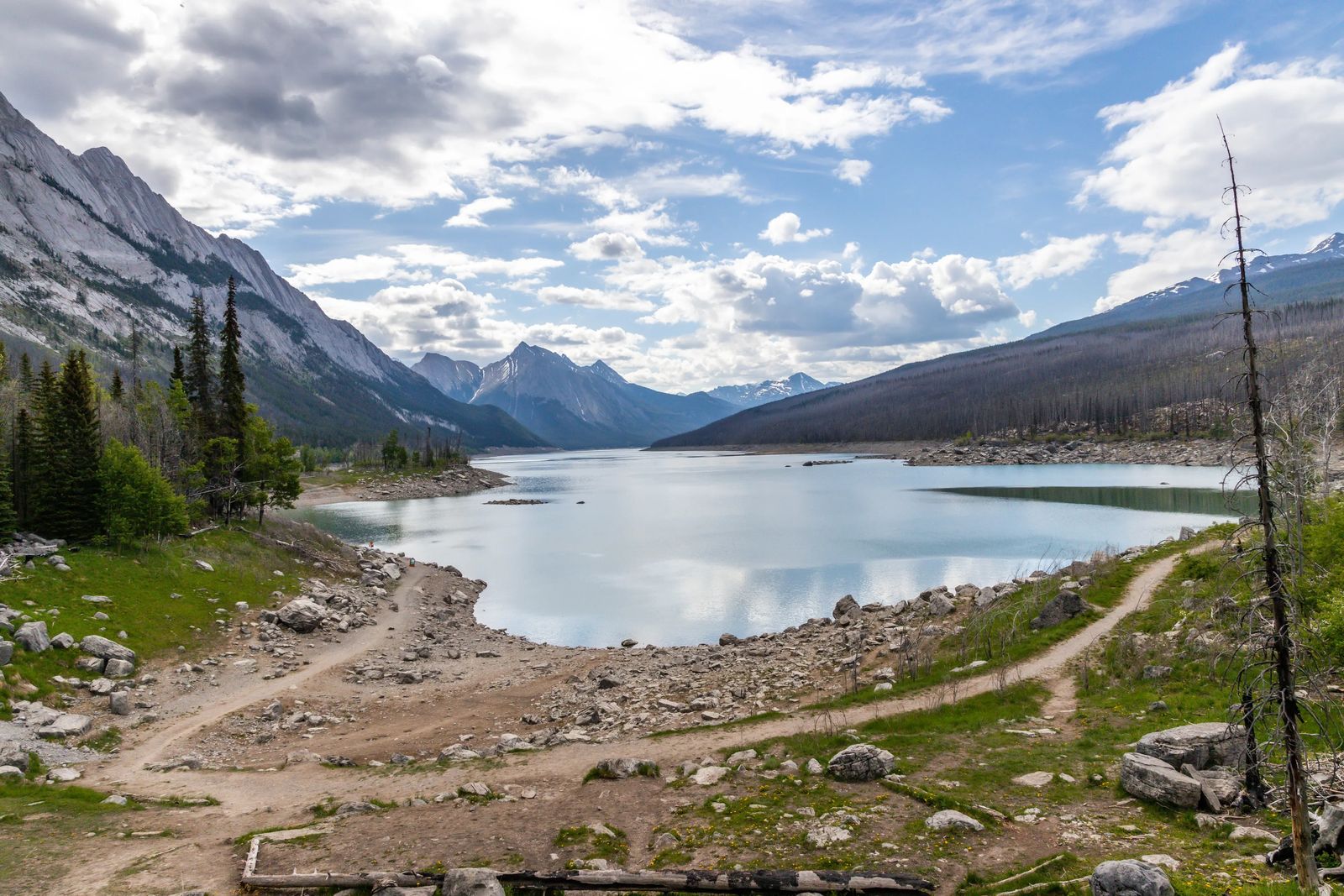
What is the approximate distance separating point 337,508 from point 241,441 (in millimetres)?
58301

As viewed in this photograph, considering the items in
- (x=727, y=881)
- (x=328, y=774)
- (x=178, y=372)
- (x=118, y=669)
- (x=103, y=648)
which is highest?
(x=178, y=372)

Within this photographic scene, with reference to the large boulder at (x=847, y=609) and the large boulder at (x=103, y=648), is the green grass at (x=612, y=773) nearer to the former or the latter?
the large boulder at (x=847, y=609)

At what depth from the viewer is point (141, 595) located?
27.7 m

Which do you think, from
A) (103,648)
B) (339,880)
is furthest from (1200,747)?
(103,648)

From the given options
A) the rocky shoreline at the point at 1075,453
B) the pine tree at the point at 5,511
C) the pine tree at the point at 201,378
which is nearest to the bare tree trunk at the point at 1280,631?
the pine tree at the point at 5,511

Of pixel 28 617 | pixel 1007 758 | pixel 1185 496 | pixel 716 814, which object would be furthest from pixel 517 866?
pixel 1185 496

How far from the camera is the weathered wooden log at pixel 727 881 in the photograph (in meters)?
9.32

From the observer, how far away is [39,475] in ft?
111

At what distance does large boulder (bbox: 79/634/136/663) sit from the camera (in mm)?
22391

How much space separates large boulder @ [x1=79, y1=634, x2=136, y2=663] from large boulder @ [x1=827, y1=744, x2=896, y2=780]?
76.0 ft

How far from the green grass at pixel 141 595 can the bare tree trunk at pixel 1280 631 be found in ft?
86.5

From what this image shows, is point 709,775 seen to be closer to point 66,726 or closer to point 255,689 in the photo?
point 66,726

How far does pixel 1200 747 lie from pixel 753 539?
1971 inches

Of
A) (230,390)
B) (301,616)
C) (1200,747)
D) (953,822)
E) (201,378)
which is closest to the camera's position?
(953,822)
